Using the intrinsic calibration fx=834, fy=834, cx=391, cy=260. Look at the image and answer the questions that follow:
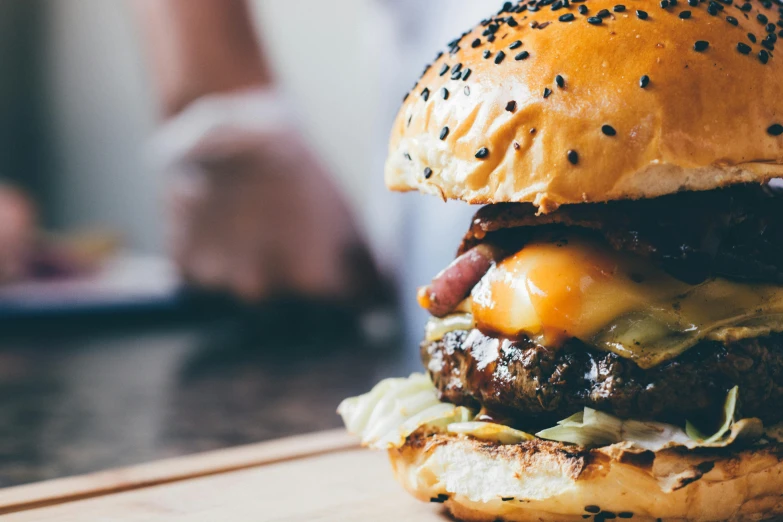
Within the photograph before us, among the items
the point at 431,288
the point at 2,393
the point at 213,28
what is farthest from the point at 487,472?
the point at 213,28

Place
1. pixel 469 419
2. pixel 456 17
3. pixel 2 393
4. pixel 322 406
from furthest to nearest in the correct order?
pixel 456 17, pixel 2 393, pixel 322 406, pixel 469 419

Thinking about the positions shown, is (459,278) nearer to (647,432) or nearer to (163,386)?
(647,432)

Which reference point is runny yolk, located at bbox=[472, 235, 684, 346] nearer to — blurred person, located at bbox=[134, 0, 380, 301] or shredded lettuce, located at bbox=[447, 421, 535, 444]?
shredded lettuce, located at bbox=[447, 421, 535, 444]

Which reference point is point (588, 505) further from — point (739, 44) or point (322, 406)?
point (322, 406)

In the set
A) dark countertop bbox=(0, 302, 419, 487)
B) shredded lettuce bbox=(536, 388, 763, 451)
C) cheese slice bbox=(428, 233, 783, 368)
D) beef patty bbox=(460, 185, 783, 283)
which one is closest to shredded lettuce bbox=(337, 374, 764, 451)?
shredded lettuce bbox=(536, 388, 763, 451)

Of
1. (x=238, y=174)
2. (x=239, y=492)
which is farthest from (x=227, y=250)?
(x=239, y=492)

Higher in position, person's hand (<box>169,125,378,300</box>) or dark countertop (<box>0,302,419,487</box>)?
person's hand (<box>169,125,378,300</box>)

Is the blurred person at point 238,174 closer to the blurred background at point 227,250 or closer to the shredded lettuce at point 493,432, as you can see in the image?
the blurred background at point 227,250
